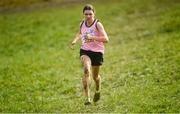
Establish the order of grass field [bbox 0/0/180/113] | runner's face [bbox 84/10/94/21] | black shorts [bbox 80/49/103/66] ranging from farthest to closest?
grass field [bbox 0/0/180/113] < black shorts [bbox 80/49/103/66] < runner's face [bbox 84/10/94/21]

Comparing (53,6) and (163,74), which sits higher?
(53,6)

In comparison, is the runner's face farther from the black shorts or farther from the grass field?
the grass field

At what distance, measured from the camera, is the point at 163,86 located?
14.3 metres

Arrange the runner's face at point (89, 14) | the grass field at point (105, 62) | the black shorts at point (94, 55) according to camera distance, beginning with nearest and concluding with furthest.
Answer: the runner's face at point (89, 14)
the black shorts at point (94, 55)
the grass field at point (105, 62)

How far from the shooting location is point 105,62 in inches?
784

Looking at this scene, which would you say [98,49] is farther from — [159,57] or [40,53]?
[40,53]

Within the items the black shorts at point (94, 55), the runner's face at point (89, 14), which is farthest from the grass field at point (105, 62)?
the runner's face at point (89, 14)

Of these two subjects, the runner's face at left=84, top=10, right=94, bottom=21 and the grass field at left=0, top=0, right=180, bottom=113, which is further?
the grass field at left=0, top=0, right=180, bottom=113

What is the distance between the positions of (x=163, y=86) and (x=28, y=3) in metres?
27.9

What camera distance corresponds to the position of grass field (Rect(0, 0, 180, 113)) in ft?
43.7

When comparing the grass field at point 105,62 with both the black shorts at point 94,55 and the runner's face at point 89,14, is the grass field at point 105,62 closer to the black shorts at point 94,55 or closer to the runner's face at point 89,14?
the black shorts at point 94,55

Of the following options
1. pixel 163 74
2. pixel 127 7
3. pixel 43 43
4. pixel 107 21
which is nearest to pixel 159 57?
pixel 163 74

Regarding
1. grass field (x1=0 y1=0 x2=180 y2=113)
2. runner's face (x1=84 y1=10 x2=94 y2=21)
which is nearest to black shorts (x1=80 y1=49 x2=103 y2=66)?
runner's face (x1=84 y1=10 x2=94 y2=21)

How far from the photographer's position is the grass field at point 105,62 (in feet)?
43.7
